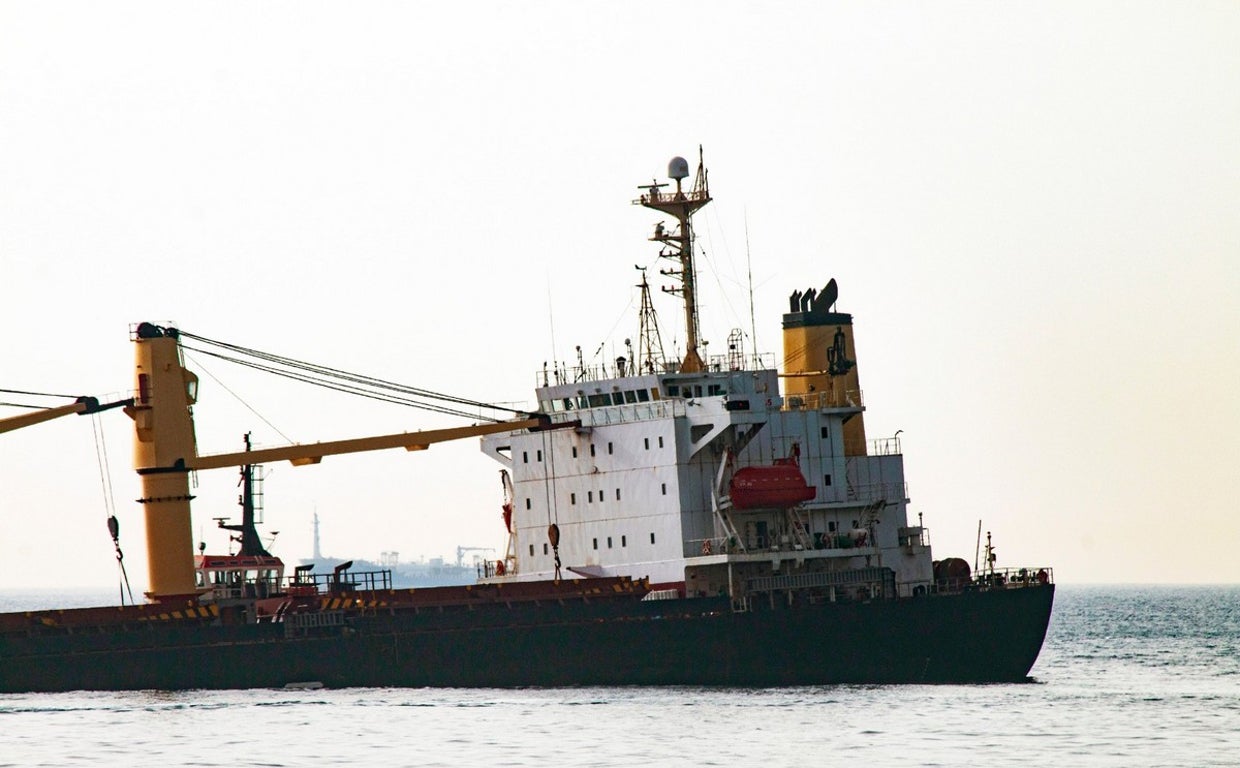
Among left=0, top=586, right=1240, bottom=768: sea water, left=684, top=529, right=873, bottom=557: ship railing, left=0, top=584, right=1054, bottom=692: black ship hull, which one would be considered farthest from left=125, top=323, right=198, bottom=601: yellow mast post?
left=684, top=529, right=873, bottom=557: ship railing

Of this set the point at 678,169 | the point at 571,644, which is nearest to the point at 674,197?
the point at 678,169

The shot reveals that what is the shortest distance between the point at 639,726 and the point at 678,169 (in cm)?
1927

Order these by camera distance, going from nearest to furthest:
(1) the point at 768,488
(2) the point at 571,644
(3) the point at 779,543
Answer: (2) the point at 571,644
(1) the point at 768,488
(3) the point at 779,543

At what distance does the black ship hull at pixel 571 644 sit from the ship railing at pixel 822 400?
662 centimetres

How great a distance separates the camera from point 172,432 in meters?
50.6

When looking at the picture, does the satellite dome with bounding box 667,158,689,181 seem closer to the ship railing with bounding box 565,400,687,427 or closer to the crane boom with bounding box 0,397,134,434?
the ship railing with bounding box 565,400,687,427

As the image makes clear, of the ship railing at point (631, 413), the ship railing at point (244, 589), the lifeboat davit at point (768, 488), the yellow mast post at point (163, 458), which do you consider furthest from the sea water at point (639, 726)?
the ship railing at point (631, 413)

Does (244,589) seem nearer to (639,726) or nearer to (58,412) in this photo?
(58,412)

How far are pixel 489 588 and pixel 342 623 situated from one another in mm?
4121

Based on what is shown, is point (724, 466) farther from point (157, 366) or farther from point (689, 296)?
point (157, 366)

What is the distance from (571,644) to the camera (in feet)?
162

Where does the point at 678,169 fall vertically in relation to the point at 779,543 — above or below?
above

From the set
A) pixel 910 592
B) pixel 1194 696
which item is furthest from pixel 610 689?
pixel 1194 696

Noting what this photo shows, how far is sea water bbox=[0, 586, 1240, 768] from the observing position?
36.0 metres
